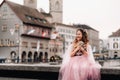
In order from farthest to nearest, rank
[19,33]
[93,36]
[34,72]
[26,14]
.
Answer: [93,36], [26,14], [19,33], [34,72]

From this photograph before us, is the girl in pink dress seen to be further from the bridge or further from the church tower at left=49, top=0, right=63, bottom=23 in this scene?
the church tower at left=49, top=0, right=63, bottom=23

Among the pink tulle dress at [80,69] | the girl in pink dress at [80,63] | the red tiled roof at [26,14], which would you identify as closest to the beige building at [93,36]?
the red tiled roof at [26,14]

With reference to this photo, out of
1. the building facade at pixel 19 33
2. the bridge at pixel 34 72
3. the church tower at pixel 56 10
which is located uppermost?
the church tower at pixel 56 10

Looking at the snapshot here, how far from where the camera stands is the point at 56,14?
12694 centimetres

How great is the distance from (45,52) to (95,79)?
7805cm

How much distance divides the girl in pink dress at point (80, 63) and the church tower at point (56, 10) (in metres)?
116

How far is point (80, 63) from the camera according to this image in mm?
6094

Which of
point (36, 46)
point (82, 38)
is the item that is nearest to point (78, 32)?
point (82, 38)

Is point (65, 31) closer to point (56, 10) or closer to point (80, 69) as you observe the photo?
point (56, 10)

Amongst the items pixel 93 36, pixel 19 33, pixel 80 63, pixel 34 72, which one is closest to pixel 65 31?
pixel 93 36

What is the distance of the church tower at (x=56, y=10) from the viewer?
412ft

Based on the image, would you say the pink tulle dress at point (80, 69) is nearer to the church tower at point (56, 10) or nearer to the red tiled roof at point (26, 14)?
the red tiled roof at point (26, 14)

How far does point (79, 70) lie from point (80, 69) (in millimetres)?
20

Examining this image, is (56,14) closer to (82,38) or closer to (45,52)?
(45,52)
